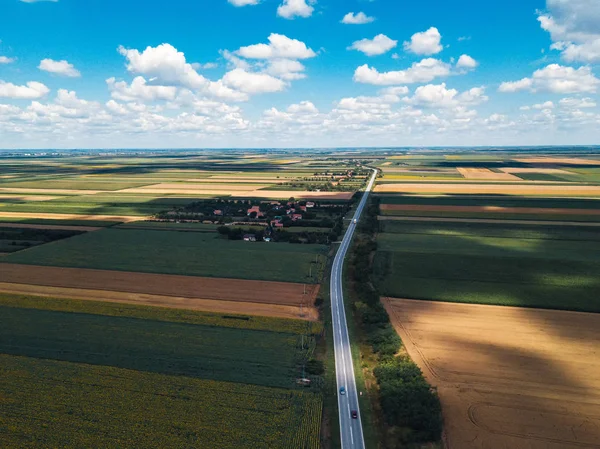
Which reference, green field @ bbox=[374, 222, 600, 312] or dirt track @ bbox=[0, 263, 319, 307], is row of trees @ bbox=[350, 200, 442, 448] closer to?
green field @ bbox=[374, 222, 600, 312]

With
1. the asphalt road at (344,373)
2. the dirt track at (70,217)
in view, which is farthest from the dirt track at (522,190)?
the asphalt road at (344,373)

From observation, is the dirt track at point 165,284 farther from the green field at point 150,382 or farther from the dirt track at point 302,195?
the dirt track at point 302,195

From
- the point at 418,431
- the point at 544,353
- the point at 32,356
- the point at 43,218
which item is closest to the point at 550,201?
the point at 544,353

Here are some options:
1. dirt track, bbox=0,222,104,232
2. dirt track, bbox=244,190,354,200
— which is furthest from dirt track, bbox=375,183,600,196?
dirt track, bbox=0,222,104,232

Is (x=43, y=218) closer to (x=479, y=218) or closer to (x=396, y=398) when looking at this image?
(x=396, y=398)

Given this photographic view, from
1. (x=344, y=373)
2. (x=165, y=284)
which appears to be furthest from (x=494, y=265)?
(x=165, y=284)

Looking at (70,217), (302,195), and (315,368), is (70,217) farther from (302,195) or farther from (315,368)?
(315,368)
